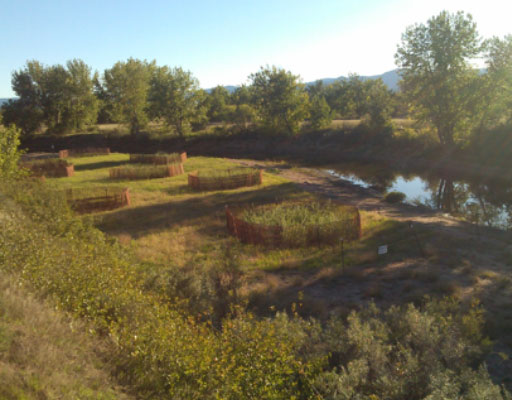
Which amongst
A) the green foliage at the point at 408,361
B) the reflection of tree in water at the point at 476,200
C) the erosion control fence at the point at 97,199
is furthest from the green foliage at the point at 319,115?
the green foliage at the point at 408,361

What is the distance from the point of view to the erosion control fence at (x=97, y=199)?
21562 millimetres

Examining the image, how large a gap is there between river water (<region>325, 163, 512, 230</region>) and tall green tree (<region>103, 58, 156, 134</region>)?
44122mm

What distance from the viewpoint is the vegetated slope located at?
12.7 ft

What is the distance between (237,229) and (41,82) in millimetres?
71528

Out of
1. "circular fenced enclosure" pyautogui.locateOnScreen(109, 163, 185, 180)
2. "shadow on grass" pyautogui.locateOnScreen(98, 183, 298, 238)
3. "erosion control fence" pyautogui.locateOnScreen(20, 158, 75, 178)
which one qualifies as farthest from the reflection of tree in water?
"erosion control fence" pyautogui.locateOnScreen(20, 158, 75, 178)

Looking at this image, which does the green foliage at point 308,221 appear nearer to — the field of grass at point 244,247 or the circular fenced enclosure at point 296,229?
the circular fenced enclosure at point 296,229

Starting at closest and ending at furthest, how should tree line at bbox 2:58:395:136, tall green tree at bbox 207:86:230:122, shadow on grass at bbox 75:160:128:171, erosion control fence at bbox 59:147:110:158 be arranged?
1. shadow on grass at bbox 75:160:128:171
2. erosion control fence at bbox 59:147:110:158
3. tree line at bbox 2:58:395:136
4. tall green tree at bbox 207:86:230:122

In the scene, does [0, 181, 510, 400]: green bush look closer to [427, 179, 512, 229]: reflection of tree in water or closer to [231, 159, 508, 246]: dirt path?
[231, 159, 508, 246]: dirt path

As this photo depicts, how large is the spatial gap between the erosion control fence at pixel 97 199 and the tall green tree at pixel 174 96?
42493 millimetres

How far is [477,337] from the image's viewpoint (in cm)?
679

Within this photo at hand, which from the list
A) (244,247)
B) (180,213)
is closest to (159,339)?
(244,247)

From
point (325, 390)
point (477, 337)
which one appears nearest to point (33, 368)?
point (325, 390)

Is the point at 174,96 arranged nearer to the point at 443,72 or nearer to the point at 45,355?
the point at 443,72

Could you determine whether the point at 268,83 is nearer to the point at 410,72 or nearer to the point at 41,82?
the point at 410,72
